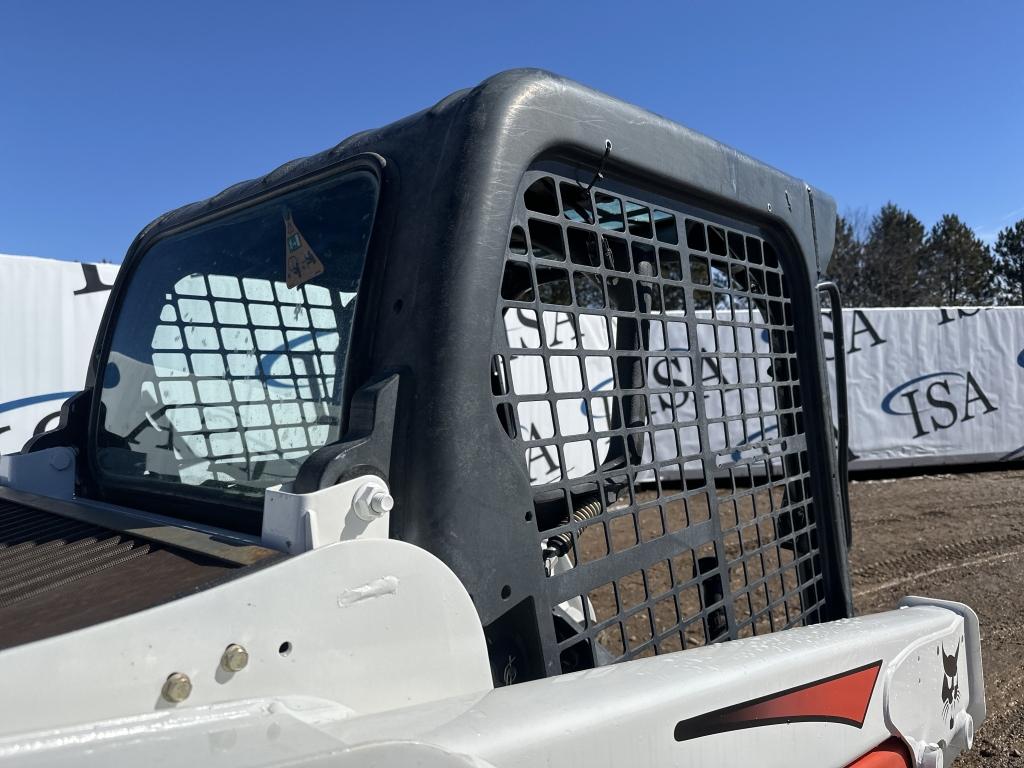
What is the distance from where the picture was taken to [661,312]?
1669mm

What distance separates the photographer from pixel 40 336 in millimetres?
6379

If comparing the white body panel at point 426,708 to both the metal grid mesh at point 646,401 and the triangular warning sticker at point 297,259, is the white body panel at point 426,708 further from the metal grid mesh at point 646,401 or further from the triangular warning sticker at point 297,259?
the triangular warning sticker at point 297,259

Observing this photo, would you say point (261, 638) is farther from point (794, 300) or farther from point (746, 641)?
point (794, 300)

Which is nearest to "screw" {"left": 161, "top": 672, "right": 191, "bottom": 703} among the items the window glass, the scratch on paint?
the scratch on paint

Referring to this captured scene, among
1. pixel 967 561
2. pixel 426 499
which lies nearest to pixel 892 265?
pixel 967 561

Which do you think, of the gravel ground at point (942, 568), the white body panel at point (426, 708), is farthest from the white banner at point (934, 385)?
the white body panel at point (426, 708)

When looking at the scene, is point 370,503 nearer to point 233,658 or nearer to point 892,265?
point 233,658

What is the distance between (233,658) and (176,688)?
7 cm

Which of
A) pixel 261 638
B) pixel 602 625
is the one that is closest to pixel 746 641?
pixel 602 625

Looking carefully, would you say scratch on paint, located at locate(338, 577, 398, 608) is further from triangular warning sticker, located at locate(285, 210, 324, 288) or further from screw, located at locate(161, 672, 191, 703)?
triangular warning sticker, located at locate(285, 210, 324, 288)

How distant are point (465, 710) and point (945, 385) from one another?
11770 millimetres

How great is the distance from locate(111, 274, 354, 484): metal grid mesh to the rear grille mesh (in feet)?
0.83

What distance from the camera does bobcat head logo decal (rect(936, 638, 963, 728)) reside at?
1.78 meters

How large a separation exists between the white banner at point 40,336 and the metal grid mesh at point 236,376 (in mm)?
5146
